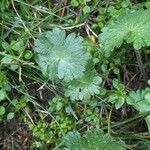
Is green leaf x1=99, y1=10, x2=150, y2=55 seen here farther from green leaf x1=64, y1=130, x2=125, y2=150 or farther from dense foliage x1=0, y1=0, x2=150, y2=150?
green leaf x1=64, y1=130, x2=125, y2=150

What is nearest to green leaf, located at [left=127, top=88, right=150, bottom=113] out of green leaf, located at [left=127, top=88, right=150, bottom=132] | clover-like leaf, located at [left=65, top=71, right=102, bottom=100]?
green leaf, located at [left=127, top=88, right=150, bottom=132]

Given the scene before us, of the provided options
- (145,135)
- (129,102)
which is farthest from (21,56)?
(145,135)

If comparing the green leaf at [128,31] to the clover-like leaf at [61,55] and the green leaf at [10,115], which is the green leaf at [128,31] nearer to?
the clover-like leaf at [61,55]

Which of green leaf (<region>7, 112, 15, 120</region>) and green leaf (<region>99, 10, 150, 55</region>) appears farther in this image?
green leaf (<region>7, 112, 15, 120</region>)

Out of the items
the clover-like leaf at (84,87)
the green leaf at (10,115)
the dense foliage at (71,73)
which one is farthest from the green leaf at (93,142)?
the green leaf at (10,115)

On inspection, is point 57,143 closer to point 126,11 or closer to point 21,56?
point 21,56

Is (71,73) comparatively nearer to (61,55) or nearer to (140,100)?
(61,55)
